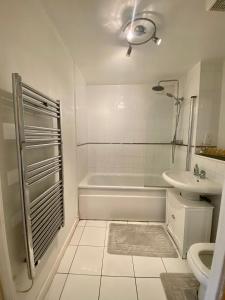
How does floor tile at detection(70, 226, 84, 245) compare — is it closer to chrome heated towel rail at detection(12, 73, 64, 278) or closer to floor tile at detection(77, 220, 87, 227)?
floor tile at detection(77, 220, 87, 227)

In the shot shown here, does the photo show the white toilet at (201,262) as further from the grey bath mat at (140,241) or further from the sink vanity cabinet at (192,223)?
the grey bath mat at (140,241)

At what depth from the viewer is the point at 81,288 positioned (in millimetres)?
1296

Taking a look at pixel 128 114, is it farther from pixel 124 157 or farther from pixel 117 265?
pixel 117 265

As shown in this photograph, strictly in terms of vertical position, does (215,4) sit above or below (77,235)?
above

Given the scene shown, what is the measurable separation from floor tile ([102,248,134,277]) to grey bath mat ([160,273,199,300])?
12.0 inches

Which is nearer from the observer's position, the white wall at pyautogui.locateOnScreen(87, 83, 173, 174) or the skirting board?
the skirting board

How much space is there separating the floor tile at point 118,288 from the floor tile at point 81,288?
0.19 feet

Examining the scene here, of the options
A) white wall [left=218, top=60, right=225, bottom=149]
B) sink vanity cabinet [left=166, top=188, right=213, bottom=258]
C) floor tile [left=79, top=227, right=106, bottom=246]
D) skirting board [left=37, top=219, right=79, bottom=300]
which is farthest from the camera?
white wall [left=218, top=60, right=225, bottom=149]

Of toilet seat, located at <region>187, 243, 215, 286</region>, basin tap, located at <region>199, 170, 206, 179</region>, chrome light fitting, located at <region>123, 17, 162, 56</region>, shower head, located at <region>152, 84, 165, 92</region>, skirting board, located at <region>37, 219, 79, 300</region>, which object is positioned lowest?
skirting board, located at <region>37, 219, 79, 300</region>

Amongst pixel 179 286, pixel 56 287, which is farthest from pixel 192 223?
pixel 56 287

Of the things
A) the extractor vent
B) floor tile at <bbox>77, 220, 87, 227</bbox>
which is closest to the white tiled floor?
floor tile at <bbox>77, 220, 87, 227</bbox>

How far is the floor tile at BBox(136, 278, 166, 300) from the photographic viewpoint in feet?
4.05

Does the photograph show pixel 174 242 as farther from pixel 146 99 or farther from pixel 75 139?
pixel 146 99

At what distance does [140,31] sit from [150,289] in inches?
88.3
